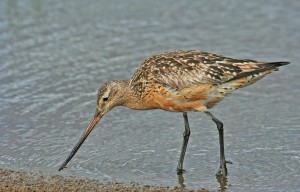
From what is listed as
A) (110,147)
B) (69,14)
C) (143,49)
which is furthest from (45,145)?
(69,14)

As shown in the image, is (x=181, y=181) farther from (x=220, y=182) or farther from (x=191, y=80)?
(x=191, y=80)

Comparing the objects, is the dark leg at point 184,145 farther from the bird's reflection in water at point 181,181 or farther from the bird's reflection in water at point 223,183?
the bird's reflection in water at point 223,183

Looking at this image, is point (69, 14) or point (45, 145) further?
point (69, 14)

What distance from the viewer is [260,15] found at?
47.3 ft

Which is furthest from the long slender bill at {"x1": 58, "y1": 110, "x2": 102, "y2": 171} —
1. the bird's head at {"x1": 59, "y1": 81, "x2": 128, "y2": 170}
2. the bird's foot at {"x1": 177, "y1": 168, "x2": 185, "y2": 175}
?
the bird's foot at {"x1": 177, "y1": 168, "x2": 185, "y2": 175}

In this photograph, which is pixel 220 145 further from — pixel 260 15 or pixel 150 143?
pixel 260 15

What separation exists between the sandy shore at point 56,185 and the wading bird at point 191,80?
42 cm

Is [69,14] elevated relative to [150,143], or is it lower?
elevated

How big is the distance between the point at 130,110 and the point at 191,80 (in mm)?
2196

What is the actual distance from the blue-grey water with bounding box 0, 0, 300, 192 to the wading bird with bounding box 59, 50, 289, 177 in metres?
0.42

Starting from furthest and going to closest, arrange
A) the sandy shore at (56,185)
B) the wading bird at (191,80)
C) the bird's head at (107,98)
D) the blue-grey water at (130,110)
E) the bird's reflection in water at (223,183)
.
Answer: the bird's head at (107,98), the blue-grey water at (130,110), the wading bird at (191,80), the bird's reflection in water at (223,183), the sandy shore at (56,185)

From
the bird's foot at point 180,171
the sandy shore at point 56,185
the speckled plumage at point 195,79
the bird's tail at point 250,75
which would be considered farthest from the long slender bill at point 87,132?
the bird's tail at point 250,75

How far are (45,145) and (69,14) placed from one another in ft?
16.7

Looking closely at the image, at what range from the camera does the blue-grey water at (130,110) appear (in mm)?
9633
